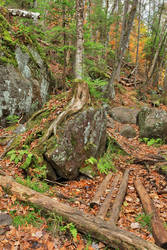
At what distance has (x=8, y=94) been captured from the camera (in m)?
7.09

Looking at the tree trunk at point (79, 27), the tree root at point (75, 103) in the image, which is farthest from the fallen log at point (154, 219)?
the tree trunk at point (79, 27)

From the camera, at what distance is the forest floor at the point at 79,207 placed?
3.04 metres

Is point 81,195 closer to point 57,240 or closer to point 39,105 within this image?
point 57,240

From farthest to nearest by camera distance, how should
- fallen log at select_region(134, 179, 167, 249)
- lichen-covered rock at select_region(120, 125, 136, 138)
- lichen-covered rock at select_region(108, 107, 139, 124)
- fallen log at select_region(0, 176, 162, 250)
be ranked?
lichen-covered rock at select_region(108, 107, 139, 124)
lichen-covered rock at select_region(120, 125, 136, 138)
fallen log at select_region(134, 179, 167, 249)
fallen log at select_region(0, 176, 162, 250)

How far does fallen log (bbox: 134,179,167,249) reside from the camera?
10.4 feet

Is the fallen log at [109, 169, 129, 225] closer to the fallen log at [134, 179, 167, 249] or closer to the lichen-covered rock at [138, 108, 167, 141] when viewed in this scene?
the fallen log at [134, 179, 167, 249]

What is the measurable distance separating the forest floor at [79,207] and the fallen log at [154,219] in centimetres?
15

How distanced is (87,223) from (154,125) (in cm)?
711

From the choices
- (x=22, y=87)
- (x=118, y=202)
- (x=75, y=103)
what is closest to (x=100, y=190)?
(x=118, y=202)

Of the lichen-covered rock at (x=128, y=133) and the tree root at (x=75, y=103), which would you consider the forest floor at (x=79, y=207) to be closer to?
the tree root at (x=75, y=103)

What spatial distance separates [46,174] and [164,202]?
11.1 ft

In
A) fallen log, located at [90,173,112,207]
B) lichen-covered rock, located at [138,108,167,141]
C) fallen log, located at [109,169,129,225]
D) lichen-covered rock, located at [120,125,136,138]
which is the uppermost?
lichen-covered rock, located at [138,108,167,141]

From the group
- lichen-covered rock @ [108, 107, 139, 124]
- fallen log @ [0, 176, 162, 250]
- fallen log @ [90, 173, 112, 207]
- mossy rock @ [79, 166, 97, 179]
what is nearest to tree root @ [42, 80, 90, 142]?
mossy rock @ [79, 166, 97, 179]

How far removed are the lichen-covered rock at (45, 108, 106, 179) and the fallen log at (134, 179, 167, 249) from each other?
6.67 feet
